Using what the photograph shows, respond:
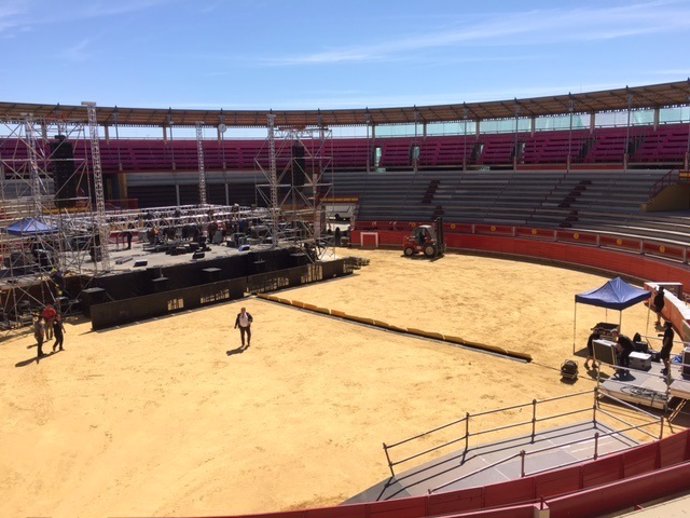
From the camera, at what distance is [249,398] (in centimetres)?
1484

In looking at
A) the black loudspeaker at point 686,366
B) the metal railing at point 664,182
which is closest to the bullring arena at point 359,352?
the metal railing at point 664,182

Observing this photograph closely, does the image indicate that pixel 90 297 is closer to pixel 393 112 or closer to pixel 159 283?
pixel 159 283

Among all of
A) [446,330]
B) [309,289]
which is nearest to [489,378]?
[446,330]

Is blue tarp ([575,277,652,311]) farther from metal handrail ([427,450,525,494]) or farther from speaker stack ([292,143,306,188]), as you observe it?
speaker stack ([292,143,306,188])

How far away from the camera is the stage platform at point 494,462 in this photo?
10.0m

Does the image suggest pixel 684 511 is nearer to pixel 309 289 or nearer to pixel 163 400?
pixel 163 400

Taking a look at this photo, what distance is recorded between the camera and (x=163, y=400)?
14.8 meters

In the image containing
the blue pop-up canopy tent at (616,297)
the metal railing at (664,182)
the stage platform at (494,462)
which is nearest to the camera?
the stage platform at (494,462)

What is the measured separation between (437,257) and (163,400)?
2538cm

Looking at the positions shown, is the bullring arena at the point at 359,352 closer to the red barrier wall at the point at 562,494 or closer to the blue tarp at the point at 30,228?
the red barrier wall at the point at 562,494

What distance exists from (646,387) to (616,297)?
15.0ft

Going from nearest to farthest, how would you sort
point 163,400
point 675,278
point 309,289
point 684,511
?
point 684,511 → point 163,400 → point 675,278 → point 309,289

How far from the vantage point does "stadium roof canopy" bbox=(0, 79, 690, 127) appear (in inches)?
1615

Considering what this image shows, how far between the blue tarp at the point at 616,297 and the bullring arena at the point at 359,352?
38 cm
